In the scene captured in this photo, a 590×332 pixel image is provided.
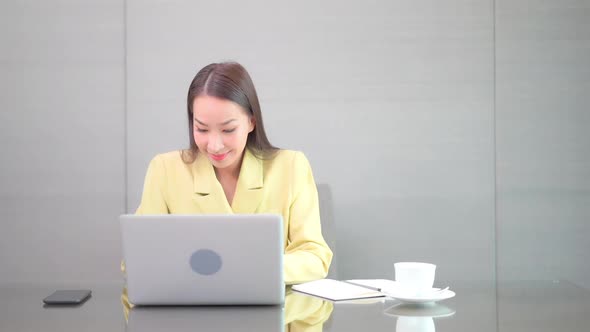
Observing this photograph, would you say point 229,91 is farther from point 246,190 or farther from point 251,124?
point 246,190

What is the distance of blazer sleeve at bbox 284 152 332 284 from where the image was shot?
240 cm

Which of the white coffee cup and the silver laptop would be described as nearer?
the silver laptop

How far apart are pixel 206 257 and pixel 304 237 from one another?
2.83 ft

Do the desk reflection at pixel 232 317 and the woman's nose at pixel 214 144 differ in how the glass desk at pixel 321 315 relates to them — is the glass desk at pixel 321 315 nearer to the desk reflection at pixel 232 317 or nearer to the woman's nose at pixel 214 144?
the desk reflection at pixel 232 317

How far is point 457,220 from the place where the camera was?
408cm

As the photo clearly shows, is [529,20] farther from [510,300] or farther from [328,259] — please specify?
[510,300]

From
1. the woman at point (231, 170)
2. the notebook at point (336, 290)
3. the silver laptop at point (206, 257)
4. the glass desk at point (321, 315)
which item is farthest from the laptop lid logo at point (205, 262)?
the woman at point (231, 170)

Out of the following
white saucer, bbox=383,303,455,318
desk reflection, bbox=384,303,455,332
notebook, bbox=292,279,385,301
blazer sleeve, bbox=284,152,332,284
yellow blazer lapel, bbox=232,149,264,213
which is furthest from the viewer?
yellow blazer lapel, bbox=232,149,264,213

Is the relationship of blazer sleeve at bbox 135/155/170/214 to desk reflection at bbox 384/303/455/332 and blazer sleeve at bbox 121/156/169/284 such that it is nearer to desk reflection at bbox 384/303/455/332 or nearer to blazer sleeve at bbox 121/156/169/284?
blazer sleeve at bbox 121/156/169/284

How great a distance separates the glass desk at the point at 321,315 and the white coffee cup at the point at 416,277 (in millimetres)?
56

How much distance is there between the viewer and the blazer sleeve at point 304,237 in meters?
2.40

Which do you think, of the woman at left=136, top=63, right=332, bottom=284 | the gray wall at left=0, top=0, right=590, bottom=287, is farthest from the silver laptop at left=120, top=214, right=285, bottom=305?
the gray wall at left=0, top=0, right=590, bottom=287

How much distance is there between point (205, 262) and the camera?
74.0 inches

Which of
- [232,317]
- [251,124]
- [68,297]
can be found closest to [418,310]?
[232,317]
